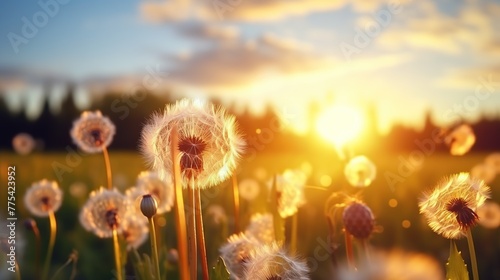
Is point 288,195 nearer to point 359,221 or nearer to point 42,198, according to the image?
point 359,221

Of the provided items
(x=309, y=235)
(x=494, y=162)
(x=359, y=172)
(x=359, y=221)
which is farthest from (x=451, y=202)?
(x=494, y=162)

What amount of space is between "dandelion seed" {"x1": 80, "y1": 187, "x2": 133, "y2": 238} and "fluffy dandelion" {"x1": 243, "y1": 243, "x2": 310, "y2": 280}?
4.34ft

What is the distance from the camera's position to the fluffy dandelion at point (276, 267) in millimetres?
2002

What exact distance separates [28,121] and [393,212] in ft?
89.4

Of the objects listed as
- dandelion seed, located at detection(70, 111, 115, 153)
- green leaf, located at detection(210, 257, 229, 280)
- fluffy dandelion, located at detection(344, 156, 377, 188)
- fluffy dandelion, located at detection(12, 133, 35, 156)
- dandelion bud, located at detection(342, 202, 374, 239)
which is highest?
fluffy dandelion, located at detection(12, 133, 35, 156)

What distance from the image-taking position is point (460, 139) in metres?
4.14

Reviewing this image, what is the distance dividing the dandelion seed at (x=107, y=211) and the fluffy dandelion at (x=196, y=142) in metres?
1.05

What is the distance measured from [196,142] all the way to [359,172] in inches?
64.0

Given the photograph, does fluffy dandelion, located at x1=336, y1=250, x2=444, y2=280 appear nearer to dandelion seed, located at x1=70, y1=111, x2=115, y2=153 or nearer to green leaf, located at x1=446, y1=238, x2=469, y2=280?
green leaf, located at x1=446, y1=238, x2=469, y2=280

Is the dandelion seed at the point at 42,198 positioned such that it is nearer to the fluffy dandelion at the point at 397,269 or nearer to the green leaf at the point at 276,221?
the green leaf at the point at 276,221

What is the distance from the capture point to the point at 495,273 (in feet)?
15.5

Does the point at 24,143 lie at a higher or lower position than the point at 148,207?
higher

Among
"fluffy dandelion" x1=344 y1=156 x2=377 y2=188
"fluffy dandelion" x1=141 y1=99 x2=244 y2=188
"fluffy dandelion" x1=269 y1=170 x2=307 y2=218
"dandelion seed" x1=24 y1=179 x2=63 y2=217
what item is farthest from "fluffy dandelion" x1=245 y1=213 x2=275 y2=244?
"dandelion seed" x1=24 y1=179 x2=63 y2=217

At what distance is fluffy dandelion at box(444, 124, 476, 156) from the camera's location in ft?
13.2
